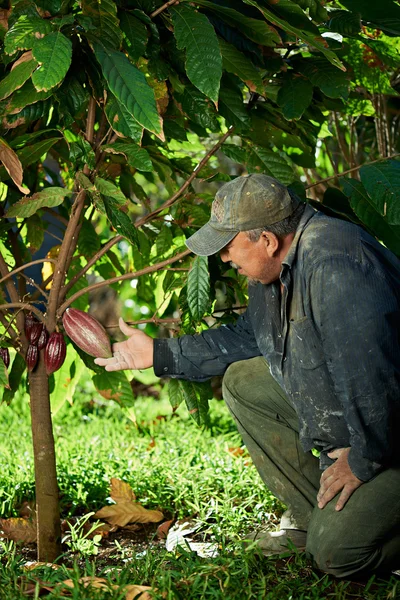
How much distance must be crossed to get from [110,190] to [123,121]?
0.18 meters

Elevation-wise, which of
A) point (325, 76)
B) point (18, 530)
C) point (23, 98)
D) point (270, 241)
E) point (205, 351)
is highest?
point (23, 98)

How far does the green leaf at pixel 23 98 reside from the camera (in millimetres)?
1925

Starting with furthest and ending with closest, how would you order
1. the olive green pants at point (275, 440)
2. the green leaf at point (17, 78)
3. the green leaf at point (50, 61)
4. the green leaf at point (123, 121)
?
the olive green pants at point (275, 440), the green leaf at point (123, 121), the green leaf at point (17, 78), the green leaf at point (50, 61)

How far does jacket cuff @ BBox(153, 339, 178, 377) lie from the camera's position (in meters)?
2.43

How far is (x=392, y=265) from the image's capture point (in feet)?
7.11

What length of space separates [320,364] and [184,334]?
47cm

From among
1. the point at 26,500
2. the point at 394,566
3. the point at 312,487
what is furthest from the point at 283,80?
the point at 26,500

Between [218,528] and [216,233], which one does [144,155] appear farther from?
[218,528]

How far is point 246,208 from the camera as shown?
2.14 metres

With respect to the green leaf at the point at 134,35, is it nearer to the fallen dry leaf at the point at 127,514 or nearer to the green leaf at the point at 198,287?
the green leaf at the point at 198,287

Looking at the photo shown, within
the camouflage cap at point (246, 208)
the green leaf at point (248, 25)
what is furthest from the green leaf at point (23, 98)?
the camouflage cap at point (246, 208)

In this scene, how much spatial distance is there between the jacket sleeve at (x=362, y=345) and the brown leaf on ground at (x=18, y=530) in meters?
1.11

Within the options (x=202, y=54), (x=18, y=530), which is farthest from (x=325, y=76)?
(x=18, y=530)

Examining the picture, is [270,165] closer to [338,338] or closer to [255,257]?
[255,257]
